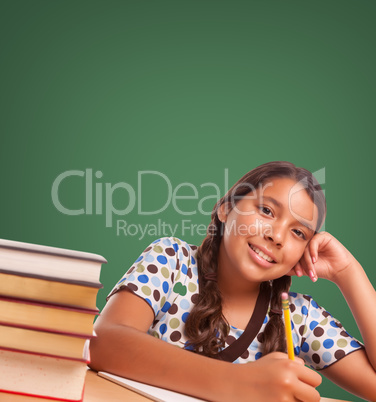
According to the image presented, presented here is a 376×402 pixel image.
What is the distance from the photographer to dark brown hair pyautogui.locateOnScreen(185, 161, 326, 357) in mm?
1087

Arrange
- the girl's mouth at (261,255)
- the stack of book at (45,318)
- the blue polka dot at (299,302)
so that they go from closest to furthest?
the stack of book at (45,318) → the girl's mouth at (261,255) → the blue polka dot at (299,302)

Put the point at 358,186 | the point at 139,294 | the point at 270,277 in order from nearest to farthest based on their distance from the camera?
1. the point at 139,294
2. the point at 270,277
3. the point at 358,186

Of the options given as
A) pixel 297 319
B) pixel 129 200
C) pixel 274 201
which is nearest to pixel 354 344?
pixel 297 319

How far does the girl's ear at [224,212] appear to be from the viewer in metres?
1.25

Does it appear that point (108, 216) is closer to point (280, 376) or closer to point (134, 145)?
point (134, 145)

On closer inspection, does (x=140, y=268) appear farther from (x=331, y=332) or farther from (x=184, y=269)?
(x=331, y=332)

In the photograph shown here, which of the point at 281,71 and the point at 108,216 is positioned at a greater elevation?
the point at 281,71

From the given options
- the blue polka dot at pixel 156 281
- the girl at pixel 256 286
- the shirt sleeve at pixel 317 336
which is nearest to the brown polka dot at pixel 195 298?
the girl at pixel 256 286

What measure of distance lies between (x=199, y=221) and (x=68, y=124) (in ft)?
2.53

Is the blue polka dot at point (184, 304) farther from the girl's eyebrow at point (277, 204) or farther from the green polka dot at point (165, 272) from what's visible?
the girl's eyebrow at point (277, 204)

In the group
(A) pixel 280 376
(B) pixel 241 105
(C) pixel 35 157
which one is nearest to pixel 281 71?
(B) pixel 241 105

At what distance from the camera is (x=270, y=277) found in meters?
1.11

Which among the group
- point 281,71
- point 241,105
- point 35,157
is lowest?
point 35,157

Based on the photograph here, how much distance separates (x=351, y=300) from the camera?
1.15m
